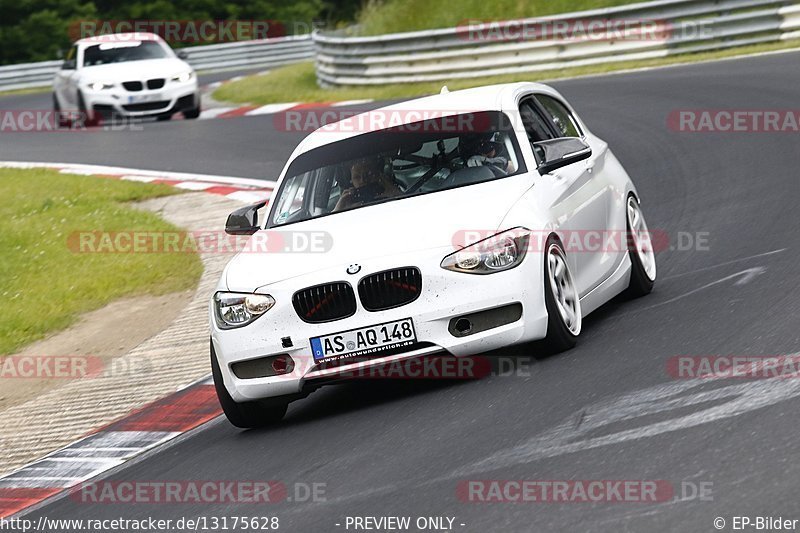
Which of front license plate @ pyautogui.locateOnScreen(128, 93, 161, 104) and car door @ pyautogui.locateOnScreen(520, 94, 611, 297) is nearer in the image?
car door @ pyautogui.locateOnScreen(520, 94, 611, 297)

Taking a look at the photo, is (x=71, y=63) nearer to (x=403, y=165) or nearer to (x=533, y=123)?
(x=533, y=123)

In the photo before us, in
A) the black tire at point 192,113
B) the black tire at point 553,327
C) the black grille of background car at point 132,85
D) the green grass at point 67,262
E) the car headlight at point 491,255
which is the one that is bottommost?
the black tire at point 192,113

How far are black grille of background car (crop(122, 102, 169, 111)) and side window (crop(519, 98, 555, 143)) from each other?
1556cm

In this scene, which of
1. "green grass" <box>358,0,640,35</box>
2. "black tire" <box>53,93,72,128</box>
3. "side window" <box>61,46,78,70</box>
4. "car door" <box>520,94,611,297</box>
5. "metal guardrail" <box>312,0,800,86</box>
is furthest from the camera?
"green grass" <box>358,0,640,35</box>

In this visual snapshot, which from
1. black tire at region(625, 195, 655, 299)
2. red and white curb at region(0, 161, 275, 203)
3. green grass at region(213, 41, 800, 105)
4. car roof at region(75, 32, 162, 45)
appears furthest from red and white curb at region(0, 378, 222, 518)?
car roof at region(75, 32, 162, 45)

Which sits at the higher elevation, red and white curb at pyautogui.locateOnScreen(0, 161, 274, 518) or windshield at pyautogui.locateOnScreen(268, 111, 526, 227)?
windshield at pyautogui.locateOnScreen(268, 111, 526, 227)

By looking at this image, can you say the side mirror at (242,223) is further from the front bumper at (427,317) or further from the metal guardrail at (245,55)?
the metal guardrail at (245,55)

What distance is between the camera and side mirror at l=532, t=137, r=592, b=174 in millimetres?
7844

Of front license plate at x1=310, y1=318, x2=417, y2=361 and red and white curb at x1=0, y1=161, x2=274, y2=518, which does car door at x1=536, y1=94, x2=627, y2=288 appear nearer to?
front license plate at x1=310, y1=318, x2=417, y2=361

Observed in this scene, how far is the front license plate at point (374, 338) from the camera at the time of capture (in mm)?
6922

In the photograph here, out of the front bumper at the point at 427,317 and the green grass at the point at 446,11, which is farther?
the green grass at the point at 446,11

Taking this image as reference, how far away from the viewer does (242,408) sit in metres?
7.36

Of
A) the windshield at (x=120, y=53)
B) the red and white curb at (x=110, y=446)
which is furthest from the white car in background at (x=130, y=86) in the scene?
the red and white curb at (x=110, y=446)

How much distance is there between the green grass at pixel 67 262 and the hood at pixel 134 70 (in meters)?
6.99
